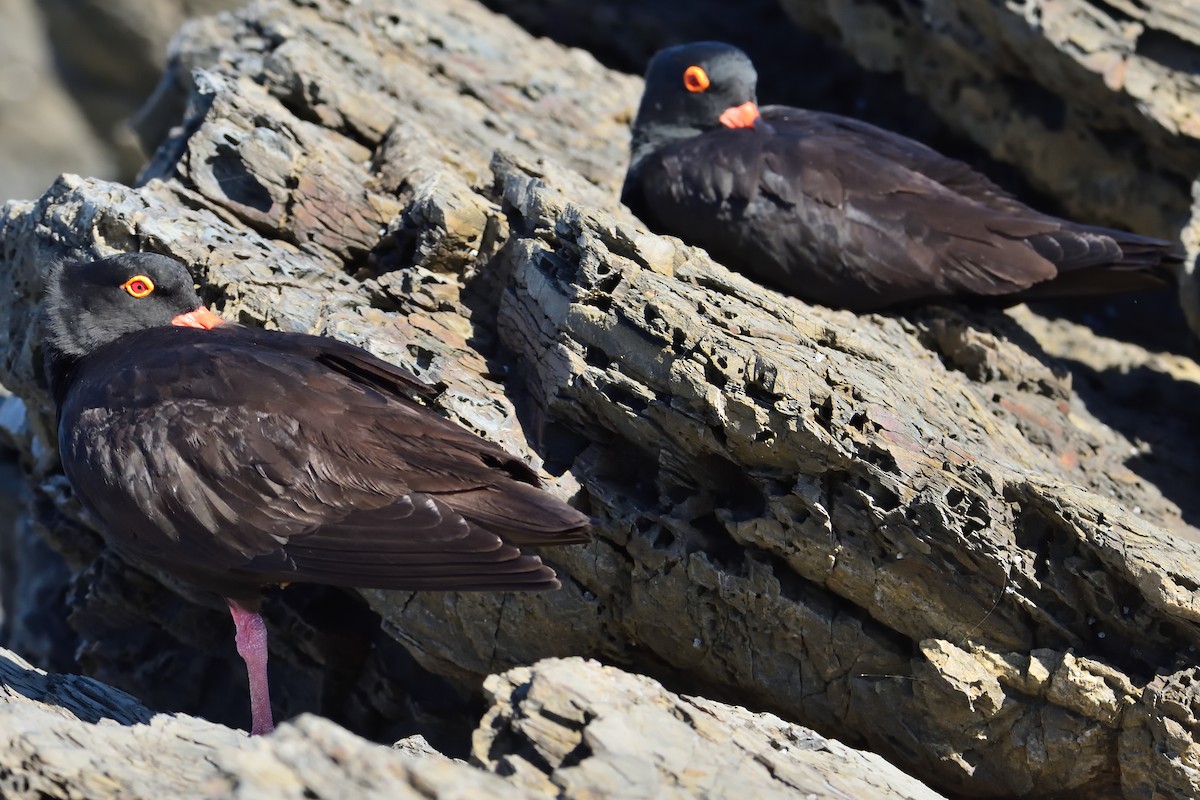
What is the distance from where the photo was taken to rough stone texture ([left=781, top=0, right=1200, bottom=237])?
8.42m

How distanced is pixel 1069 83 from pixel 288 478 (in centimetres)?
626

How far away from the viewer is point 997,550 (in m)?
5.17

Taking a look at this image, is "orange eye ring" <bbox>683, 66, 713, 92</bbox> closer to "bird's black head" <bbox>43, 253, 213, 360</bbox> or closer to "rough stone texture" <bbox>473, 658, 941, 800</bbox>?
"bird's black head" <bbox>43, 253, 213, 360</bbox>

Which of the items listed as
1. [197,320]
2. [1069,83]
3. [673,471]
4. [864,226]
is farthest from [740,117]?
[197,320]

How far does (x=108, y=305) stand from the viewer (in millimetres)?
6145

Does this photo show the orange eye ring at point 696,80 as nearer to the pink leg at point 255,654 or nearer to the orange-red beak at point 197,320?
the orange-red beak at point 197,320

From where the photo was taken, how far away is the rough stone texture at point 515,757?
11.9ft

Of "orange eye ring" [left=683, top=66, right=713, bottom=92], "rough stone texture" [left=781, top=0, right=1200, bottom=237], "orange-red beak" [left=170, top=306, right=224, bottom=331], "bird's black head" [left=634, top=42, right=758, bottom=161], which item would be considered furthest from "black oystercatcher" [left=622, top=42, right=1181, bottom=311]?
"orange-red beak" [left=170, top=306, right=224, bottom=331]

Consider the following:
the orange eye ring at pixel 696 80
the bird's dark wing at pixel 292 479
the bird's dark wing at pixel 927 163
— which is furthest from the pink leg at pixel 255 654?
the orange eye ring at pixel 696 80

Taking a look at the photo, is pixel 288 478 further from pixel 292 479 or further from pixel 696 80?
pixel 696 80

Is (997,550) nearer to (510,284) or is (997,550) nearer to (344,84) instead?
(510,284)

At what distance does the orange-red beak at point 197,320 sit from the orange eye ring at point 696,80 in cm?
389

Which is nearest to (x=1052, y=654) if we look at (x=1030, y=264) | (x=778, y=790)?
(x=778, y=790)

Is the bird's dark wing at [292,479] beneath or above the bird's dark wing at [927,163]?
beneath
